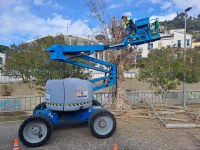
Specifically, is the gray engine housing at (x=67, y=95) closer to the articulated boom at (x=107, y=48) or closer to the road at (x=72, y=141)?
the road at (x=72, y=141)

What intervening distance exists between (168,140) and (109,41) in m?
6.11

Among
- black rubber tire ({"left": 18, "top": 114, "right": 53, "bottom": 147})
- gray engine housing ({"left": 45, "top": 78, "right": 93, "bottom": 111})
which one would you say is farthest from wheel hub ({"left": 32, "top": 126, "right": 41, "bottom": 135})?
gray engine housing ({"left": 45, "top": 78, "right": 93, "bottom": 111})

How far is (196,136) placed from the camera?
7172mm

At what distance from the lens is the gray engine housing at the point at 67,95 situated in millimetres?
6781

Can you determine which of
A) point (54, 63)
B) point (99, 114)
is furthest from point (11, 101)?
point (99, 114)

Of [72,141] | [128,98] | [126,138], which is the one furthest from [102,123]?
[128,98]

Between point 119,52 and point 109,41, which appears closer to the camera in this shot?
point 119,52

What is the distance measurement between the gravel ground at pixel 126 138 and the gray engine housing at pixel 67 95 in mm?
1007

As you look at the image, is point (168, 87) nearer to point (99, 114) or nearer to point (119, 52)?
point (119, 52)

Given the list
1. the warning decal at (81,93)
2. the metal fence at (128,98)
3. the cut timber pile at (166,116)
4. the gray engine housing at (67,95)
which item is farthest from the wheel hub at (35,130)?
the metal fence at (128,98)

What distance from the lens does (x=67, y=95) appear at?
677 cm

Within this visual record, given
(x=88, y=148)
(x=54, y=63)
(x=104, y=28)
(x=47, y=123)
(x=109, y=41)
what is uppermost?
(x=104, y=28)

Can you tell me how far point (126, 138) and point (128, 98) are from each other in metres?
6.15

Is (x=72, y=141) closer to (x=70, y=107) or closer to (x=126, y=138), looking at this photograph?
(x=70, y=107)
